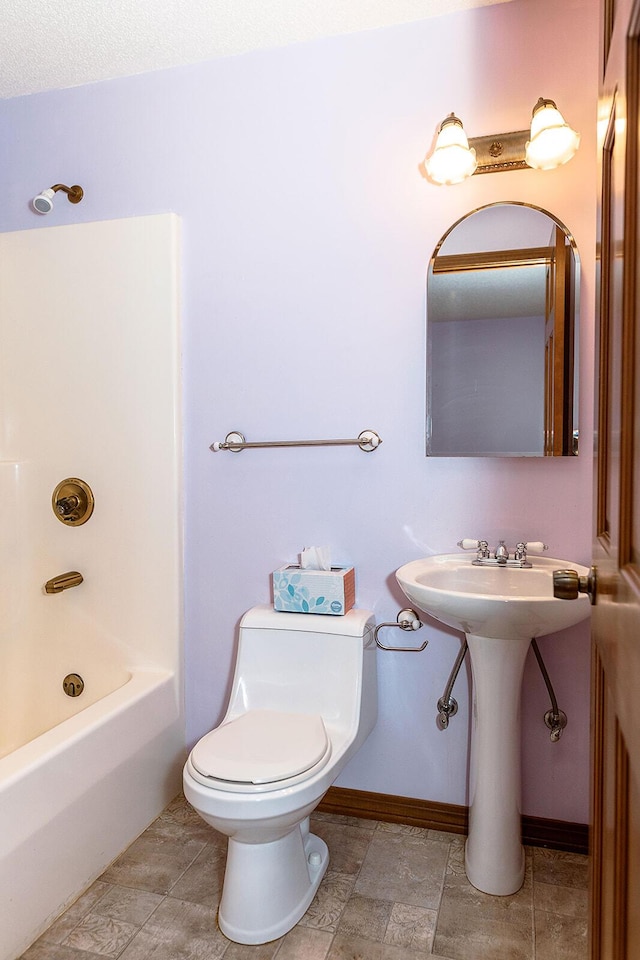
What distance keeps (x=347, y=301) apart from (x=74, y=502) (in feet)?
3.72

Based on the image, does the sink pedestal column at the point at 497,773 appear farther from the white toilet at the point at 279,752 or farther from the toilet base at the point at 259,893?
the toilet base at the point at 259,893

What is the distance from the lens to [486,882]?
173 cm

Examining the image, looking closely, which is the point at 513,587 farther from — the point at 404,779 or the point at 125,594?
the point at 125,594

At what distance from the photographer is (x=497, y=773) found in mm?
1743

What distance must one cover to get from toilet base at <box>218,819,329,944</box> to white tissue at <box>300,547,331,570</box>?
0.73 metres

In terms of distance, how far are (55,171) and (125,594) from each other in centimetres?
151

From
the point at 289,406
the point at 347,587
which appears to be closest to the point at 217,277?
the point at 289,406

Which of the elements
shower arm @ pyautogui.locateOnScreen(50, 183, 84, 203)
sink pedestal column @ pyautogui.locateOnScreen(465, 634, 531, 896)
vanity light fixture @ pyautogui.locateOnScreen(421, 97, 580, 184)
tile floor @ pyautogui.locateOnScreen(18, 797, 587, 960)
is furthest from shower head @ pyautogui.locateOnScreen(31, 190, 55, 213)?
tile floor @ pyautogui.locateOnScreen(18, 797, 587, 960)

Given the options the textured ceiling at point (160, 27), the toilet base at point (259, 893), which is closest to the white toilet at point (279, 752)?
the toilet base at point (259, 893)

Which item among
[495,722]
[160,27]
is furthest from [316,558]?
[160,27]

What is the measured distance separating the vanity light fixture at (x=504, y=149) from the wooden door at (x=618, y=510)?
83 cm

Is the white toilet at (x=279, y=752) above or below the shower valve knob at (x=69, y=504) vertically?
below

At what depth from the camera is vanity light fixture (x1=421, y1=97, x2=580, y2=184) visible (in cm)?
174

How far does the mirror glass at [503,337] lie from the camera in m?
1.85
